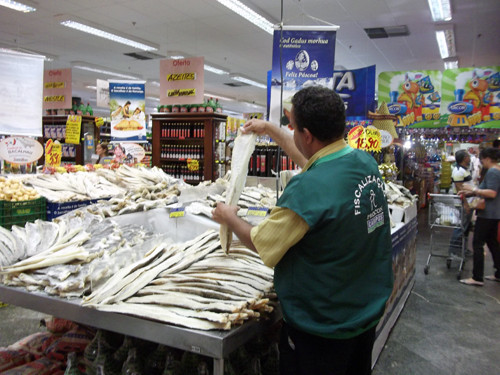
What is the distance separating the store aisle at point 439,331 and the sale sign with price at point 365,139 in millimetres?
2173

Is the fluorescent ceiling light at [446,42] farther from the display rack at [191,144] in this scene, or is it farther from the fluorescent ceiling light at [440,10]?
the display rack at [191,144]

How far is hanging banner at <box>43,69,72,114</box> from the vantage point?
11.4m

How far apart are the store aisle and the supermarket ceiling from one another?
15.1 ft

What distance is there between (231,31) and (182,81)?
2523 millimetres

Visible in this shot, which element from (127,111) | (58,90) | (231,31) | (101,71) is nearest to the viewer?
(127,111)

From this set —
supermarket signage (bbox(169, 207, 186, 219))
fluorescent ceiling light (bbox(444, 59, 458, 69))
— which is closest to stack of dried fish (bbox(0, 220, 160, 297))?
supermarket signage (bbox(169, 207, 186, 219))

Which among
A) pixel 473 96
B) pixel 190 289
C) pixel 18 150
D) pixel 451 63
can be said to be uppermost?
pixel 451 63

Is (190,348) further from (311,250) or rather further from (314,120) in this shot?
(314,120)

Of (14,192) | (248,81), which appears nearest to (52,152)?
(14,192)

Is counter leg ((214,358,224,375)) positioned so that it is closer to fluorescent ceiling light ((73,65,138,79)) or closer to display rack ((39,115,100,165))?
display rack ((39,115,100,165))

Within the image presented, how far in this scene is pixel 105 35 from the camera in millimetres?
11281

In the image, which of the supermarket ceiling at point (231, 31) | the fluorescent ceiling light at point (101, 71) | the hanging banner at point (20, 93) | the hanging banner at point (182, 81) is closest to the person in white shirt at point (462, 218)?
the supermarket ceiling at point (231, 31)

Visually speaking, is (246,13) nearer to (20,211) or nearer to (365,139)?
(365,139)

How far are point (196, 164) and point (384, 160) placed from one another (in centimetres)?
402
